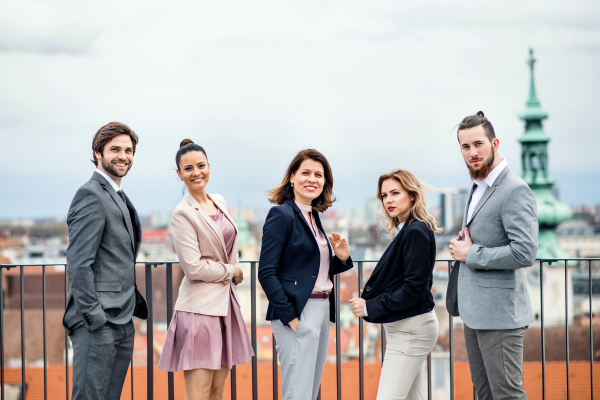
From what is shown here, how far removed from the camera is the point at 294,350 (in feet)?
8.07

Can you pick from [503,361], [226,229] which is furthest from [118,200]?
[503,361]

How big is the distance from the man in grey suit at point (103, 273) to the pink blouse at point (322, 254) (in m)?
0.83

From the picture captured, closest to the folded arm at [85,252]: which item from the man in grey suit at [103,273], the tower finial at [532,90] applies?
the man in grey suit at [103,273]

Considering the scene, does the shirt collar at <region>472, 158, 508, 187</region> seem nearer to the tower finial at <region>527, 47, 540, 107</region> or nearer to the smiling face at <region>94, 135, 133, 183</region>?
the smiling face at <region>94, 135, 133, 183</region>

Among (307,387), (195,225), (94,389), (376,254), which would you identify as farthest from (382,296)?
(376,254)

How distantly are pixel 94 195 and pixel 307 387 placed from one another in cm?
128

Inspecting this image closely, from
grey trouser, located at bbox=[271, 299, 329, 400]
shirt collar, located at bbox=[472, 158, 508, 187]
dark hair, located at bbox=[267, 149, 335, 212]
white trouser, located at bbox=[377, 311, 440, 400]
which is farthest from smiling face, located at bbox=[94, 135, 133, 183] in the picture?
shirt collar, located at bbox=[472, 158, 508, 187]

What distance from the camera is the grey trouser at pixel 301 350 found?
2.45m

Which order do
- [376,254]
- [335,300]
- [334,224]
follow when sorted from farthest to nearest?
[334,224] → [376,254] → [335,300]

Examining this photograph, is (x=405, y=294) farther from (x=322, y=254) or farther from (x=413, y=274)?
(x=322, y=254)

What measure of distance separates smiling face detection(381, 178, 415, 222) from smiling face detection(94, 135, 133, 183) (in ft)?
4.02

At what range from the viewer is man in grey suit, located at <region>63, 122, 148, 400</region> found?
2.30m

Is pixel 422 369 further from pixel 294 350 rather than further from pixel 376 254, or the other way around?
pixel 376 254

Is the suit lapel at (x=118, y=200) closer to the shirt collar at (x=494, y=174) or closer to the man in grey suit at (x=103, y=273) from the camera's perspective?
the man in grey suit at (x=103, y=273)
